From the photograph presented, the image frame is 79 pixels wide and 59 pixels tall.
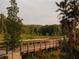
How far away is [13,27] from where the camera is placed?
2495 centimetres

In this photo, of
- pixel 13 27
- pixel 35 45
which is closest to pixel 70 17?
pixel 35 45

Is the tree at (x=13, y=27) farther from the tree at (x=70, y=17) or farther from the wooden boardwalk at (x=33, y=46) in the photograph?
the tree at (x=70, y=17)

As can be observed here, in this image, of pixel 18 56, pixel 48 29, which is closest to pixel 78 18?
pixel 18 56

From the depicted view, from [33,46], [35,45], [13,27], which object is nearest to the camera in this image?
[13,27]

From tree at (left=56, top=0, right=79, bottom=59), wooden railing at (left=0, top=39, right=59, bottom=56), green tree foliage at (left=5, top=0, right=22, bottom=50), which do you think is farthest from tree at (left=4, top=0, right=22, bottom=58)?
tree at (left=56, top=0, right=79, bottom=59)

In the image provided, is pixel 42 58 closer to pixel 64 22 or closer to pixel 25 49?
pixel 25 49

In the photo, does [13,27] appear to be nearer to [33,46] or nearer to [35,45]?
[33,46]

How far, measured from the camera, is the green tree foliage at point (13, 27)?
24844 mm

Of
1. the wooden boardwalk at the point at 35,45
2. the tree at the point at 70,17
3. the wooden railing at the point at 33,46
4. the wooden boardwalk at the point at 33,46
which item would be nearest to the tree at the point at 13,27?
the wooden boardwalk at the point at 33,46

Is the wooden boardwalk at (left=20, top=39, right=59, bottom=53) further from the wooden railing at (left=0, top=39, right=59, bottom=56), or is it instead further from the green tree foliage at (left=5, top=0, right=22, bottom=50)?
the green tree foliage at (left=5, top=0, right=22, bottom=50)

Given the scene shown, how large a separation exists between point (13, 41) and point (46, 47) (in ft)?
48.3

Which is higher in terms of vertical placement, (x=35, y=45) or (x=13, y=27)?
(x=13, y=27)

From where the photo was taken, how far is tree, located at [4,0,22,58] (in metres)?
24.8

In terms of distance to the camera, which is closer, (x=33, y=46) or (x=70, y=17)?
(x=33, y=46)
